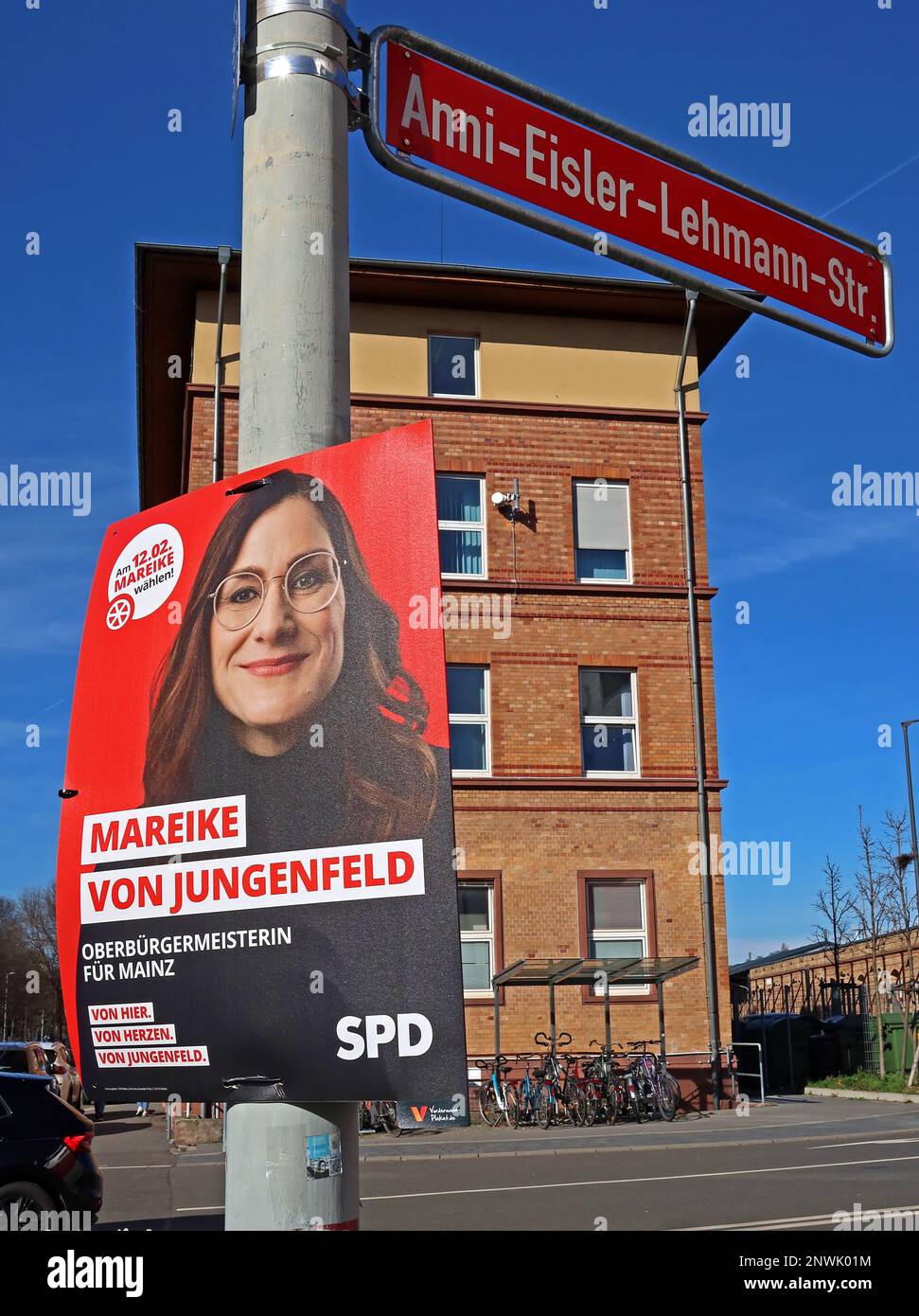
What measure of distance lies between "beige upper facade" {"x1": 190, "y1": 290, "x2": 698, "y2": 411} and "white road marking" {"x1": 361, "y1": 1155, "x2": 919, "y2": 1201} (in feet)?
55.1

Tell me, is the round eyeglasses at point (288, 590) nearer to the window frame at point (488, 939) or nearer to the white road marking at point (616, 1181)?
the white road marking at point (616, 1181)

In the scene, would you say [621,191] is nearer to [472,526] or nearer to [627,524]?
[472,526]

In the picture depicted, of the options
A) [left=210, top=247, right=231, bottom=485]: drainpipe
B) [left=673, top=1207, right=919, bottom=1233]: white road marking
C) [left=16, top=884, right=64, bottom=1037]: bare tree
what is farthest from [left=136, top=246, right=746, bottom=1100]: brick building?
[left=16, top=884, right=64, bottom=1037]: bare tree

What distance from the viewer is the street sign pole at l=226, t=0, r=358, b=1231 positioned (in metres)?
2.26

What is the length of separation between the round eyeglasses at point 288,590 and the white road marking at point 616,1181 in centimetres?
1187

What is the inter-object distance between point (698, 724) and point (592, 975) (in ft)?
18.6

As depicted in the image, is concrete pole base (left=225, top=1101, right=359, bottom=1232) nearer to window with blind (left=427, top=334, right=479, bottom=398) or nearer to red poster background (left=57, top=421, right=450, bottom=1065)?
red poster background (left=57, top=421, right=450, bottom=1065)

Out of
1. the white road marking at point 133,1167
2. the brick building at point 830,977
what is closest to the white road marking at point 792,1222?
the white road marking at point 133,1167

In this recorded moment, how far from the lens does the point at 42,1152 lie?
1061 centimetres
